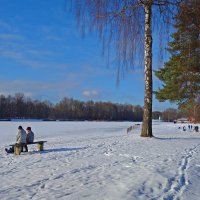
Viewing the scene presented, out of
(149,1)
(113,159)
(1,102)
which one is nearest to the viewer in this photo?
Result: (113,159)

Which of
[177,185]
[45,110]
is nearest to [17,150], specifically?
[177,185]

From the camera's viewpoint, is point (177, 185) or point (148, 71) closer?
point (177, 185)

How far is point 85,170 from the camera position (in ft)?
31.0

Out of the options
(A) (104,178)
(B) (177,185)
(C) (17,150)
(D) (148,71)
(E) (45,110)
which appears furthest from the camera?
(E) (45,110)

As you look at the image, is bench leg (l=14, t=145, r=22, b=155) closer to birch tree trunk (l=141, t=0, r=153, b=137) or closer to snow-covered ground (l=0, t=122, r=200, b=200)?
snow-covered ground (l=0, t=122, r=200, b=200)

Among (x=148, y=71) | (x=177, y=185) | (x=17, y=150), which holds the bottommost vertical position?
(x=177, y=185)

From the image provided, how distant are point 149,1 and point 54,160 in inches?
421

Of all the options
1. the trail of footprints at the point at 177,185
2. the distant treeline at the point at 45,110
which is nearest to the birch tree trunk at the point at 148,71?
the trail of footprints at the point at 177,185

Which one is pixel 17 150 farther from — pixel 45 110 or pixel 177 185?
pixel 45 110

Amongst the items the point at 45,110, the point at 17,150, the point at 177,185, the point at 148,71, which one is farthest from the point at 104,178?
the point at 45,110

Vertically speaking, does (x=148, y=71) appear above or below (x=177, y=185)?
above

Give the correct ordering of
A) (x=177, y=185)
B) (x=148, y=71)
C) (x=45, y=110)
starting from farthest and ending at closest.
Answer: (x=45, y=110) < (x=148, y=71) < (x=177, y=185)

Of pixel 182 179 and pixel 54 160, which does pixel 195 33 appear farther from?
pixel 182 179

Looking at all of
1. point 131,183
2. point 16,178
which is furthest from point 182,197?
point 16,178
